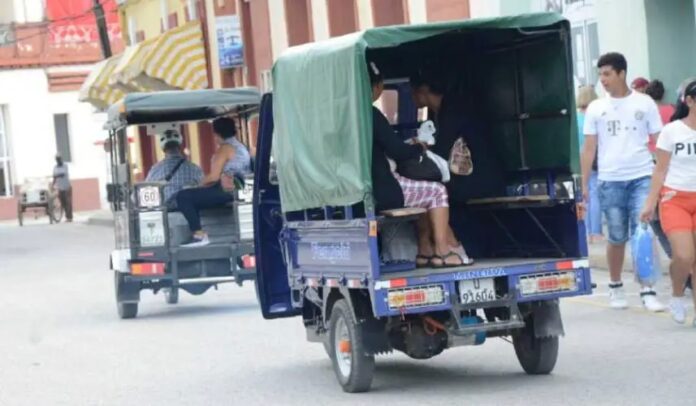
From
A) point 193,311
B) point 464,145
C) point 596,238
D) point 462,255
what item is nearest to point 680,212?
point 464,145

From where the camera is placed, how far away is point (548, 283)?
419 inches

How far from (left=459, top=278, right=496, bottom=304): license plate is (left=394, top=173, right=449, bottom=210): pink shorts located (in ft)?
2.36

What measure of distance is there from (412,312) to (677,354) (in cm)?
227

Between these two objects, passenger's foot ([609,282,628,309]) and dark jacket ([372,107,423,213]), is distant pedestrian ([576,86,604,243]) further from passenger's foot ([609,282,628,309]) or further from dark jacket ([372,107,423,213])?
dark jacket ([372,107,423,213])

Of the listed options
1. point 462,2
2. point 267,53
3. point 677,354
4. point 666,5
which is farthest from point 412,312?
point 267,53

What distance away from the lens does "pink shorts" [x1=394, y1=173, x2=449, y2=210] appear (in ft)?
36.1

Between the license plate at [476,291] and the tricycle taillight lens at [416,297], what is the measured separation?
16 cm

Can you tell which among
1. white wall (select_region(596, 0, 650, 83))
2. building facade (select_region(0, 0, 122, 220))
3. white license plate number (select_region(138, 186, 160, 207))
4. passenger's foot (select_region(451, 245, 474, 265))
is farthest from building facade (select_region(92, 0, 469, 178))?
passenger's foot (select_region(451, 245, 474, 265))

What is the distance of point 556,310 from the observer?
10.9 meters

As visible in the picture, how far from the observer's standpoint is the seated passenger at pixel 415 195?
35.6 ft

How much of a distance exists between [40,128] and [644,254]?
46.3 metres

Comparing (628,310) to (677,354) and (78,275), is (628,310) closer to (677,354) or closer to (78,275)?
(677,354)

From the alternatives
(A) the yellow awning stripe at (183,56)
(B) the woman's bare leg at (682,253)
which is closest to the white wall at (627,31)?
(B) the woman's bare leg at (682,253)

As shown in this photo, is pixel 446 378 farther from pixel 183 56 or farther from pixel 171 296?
pixel 183 56
